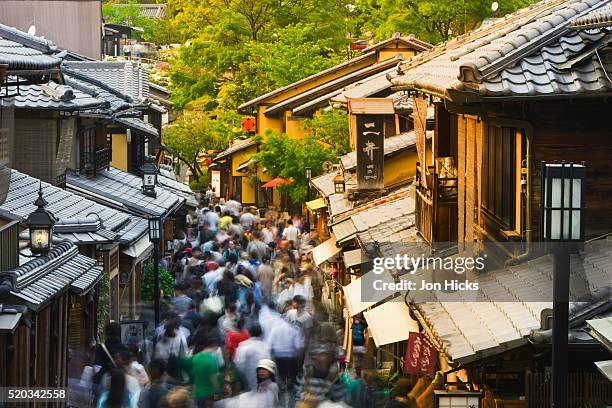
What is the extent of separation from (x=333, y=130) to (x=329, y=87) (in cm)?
659

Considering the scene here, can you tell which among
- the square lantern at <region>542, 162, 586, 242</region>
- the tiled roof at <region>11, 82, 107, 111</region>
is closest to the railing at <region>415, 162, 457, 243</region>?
the tiled roof at <region>11, 82, 107, 111</region>

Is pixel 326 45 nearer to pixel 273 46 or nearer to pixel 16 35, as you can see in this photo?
pixel 273 46

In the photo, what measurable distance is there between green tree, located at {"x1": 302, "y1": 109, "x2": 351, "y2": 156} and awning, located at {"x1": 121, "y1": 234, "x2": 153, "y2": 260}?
1389cm

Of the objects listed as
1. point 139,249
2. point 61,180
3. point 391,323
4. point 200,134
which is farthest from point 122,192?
point 200,134

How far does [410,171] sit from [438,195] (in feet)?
34.9

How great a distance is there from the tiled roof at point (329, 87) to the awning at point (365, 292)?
23.1m

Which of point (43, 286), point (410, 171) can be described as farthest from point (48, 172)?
point (43, 286)

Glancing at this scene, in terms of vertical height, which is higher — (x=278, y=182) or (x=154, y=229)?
(x=278, y=182)

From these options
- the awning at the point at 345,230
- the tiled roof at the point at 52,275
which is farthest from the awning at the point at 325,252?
the tiled roof at the point at 52,275

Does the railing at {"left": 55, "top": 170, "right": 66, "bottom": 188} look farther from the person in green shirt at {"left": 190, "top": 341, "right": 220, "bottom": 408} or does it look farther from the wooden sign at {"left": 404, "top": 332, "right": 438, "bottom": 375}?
the wooden sign at {"left": 404, "top": 332, "right": 438, "bottom": 375}

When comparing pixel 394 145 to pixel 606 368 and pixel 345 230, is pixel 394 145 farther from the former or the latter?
pixel 606 368

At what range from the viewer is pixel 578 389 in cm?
1216

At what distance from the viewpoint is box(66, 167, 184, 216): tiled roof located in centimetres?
2889

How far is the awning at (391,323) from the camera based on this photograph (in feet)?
56.2
